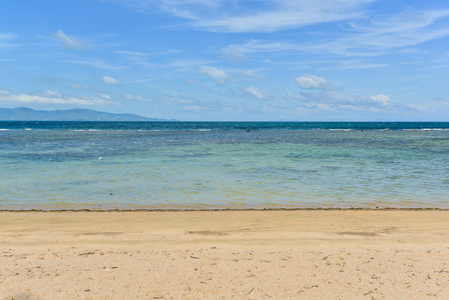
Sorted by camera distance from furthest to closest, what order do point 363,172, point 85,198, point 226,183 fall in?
point 363,172 < point 226,183 < point 85,198

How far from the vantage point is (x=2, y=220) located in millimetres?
9805

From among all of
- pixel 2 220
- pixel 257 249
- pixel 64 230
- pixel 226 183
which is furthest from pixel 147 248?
pixel 226 183

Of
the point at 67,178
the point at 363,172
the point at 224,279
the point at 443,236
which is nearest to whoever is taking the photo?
the point at 224,279

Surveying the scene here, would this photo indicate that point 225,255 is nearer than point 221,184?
Yes

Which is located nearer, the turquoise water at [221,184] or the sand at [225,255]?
the sand at [225,255]

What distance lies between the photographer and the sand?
211 inches

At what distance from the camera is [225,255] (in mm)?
6816

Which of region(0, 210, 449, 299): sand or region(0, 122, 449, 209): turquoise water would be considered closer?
region(0, 210, 449, 299): sand

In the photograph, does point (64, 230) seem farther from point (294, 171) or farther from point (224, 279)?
point (294, 171)

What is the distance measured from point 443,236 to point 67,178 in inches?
570

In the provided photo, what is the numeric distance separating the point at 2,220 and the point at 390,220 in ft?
33.1

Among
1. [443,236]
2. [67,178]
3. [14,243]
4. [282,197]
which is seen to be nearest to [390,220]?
[443,236]

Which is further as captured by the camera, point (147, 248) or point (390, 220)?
point (390, 220)

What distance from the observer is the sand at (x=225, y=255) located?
5.35m
